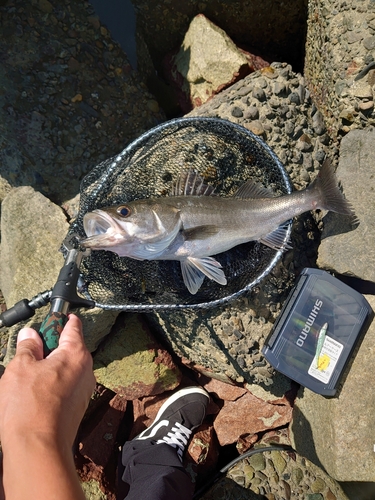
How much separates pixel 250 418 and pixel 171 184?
9.47 feet

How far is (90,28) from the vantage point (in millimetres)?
4727

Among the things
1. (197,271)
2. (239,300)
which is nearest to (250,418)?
(239,300)

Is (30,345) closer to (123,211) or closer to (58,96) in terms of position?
(123,211)

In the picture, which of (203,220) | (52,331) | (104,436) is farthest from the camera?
(104,436)

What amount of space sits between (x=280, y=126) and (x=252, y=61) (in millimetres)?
1239

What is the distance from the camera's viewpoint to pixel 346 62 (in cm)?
379

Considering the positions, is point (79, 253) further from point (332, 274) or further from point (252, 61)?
point (252, 61)

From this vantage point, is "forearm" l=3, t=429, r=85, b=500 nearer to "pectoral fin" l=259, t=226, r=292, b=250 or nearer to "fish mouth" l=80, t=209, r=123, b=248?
"fish mouth" l=80, t=209, r=123, b=248

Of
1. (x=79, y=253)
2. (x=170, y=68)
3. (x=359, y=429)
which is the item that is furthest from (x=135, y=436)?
(x=170, y=68)

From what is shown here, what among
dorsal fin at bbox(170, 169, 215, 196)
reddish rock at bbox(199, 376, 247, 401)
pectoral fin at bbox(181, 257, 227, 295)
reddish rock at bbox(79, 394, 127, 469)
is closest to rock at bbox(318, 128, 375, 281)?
pectoral fin at bbox(181, 257, 227, 295)

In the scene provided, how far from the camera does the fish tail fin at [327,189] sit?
337 centimetres

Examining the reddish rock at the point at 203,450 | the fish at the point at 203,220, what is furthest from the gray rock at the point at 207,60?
the reddish rock at the point at 203,450

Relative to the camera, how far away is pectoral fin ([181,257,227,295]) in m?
3.25

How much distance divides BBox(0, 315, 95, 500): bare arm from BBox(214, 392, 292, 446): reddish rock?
8.98 feet
